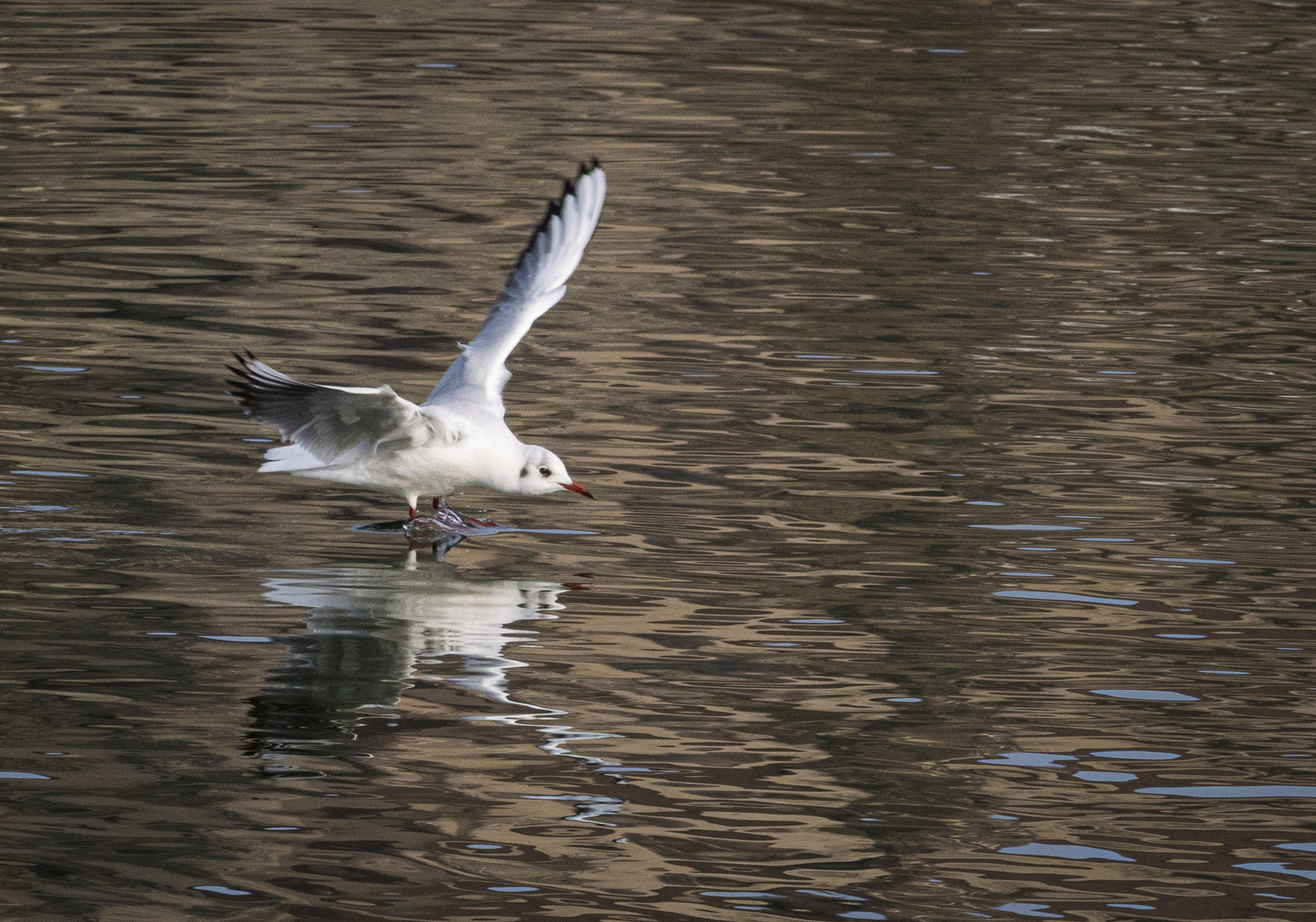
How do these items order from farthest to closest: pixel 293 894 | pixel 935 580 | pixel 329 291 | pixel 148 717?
pixel 329 291, pixel 935 580, pixel 148 717, pixel 293 894

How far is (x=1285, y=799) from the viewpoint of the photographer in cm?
651

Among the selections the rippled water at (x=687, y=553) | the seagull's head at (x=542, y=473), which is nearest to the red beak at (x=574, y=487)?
the seagull's head at (x=542, y=473)

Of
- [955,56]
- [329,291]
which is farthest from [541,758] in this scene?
[955,56]

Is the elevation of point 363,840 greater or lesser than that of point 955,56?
lesser

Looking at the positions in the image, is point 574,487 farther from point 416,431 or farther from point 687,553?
point 416,431

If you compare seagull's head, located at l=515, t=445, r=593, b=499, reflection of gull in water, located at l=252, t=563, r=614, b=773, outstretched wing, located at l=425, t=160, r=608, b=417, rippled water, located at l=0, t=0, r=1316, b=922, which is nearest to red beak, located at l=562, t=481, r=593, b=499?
seagull's head, located at l=515, t=445, r=593, b=499

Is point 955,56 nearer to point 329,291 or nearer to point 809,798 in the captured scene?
point 329,291

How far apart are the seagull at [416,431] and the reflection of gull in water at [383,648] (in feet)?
1.45

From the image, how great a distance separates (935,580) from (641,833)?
2.79m

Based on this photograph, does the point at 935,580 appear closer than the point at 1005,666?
No

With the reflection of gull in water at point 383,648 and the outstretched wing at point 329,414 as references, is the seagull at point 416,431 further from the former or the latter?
the reflection of gull in water at point 383,648

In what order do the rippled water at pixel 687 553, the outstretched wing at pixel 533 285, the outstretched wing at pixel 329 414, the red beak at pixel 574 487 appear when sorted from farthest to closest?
the outstretched wing at pixel 533 285 < the red beak at pixel 574 487 < the outstretched wing at pixel 329 414 < the rippled water at pixel 687 553

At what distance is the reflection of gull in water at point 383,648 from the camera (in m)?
6.90

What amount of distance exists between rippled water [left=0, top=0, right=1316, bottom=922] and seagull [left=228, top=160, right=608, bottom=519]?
0.37 m
